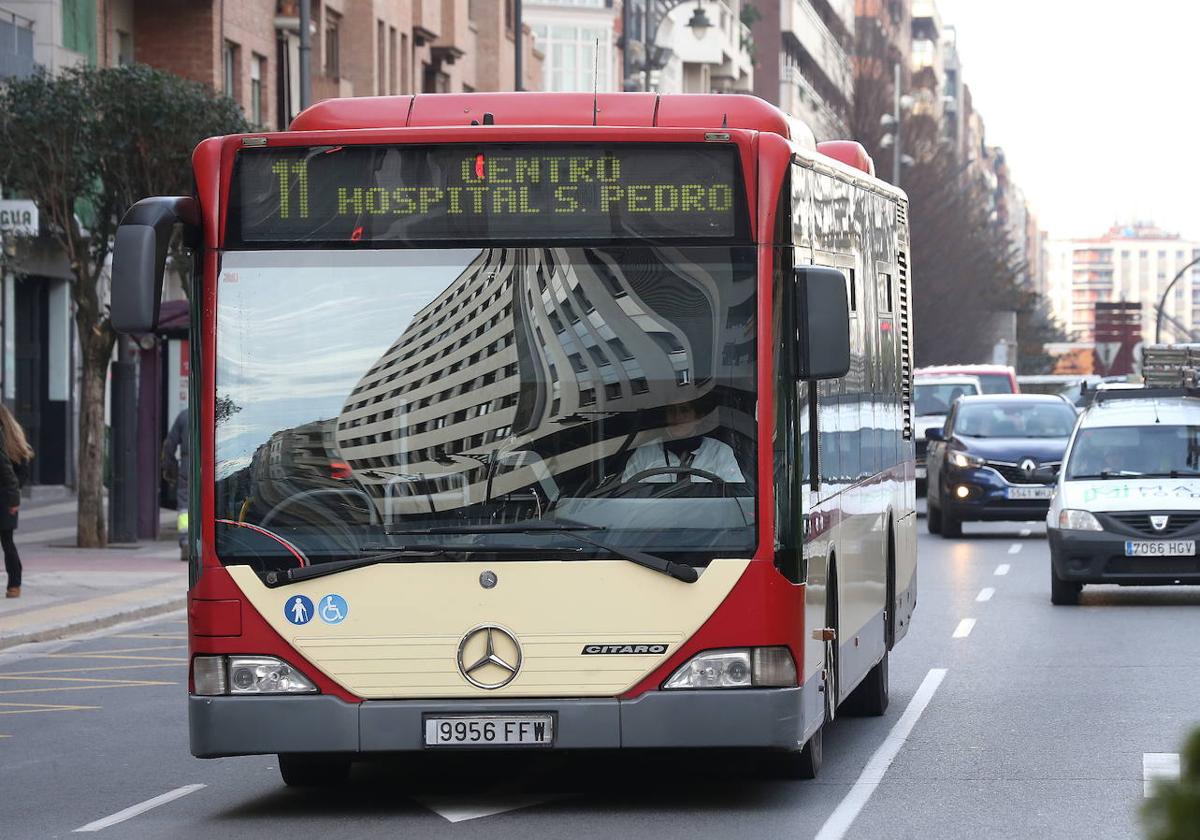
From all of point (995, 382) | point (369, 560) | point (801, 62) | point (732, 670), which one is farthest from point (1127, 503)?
point (801, 62)

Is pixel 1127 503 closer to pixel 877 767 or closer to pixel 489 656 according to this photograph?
pixel 877 767

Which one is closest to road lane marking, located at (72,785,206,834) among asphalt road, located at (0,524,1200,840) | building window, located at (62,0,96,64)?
asphalt road, located at (0,524,1200,840)

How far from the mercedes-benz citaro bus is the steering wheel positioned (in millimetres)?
10

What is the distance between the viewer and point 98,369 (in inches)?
1120

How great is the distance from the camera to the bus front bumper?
9.14m

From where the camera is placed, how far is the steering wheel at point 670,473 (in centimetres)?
914

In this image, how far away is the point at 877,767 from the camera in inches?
428

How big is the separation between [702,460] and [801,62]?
318 feet

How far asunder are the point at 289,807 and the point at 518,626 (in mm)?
1398

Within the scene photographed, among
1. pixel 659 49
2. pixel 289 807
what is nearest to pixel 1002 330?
pixel 659 49

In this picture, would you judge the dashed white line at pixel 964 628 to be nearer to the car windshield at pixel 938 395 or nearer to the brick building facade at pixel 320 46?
the car windshield at pixel 938 395

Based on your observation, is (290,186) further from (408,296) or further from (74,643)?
(74,643)

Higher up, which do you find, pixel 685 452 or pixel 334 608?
pixel 685 452

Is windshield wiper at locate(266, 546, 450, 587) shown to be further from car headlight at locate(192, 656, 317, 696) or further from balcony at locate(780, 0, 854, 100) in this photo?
balcony at locate(780, 0, 854, 100)
